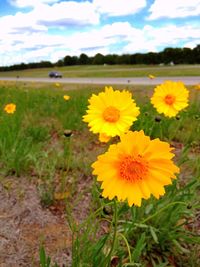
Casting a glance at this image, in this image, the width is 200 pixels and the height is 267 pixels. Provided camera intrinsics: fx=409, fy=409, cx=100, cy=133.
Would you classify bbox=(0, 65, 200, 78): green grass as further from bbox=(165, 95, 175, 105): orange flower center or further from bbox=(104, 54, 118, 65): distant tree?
bbox=(165, 95, 175, 105): orange flower center

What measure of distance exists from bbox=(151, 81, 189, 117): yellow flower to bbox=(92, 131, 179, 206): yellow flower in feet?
4.81

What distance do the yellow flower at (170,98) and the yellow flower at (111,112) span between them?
2.53ft

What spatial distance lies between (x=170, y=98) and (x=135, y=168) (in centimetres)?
155

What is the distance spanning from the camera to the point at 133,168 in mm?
1506

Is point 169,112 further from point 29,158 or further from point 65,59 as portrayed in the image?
point 65,59

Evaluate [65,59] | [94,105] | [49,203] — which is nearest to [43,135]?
[49,203]

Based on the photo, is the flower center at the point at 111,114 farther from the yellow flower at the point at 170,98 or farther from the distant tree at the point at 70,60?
the distant tree at the point at 70,60

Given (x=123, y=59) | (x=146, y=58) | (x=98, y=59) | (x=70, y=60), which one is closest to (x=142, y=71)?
(x=146, y=58)

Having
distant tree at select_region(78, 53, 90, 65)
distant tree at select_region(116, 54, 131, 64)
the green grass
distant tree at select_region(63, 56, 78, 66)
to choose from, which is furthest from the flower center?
distant tree at select_region(63, 56, 78, 66)

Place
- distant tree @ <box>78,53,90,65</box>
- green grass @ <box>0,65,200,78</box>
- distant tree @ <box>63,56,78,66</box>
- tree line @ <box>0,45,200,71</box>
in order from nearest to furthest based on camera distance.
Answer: green grass @ <box>0,65,200,78</box> → tree line @ <box>0,45,200,71</box> → distant tree @ <box>78,53,90,65</box> → distant tree @ <box>63,56,78,66</box>

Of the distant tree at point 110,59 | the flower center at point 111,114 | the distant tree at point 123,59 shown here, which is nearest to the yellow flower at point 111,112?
the flower center at point 111,114

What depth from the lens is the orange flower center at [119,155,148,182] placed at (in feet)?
4.90

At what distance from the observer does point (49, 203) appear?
323cm

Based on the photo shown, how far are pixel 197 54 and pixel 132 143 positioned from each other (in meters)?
50.3
